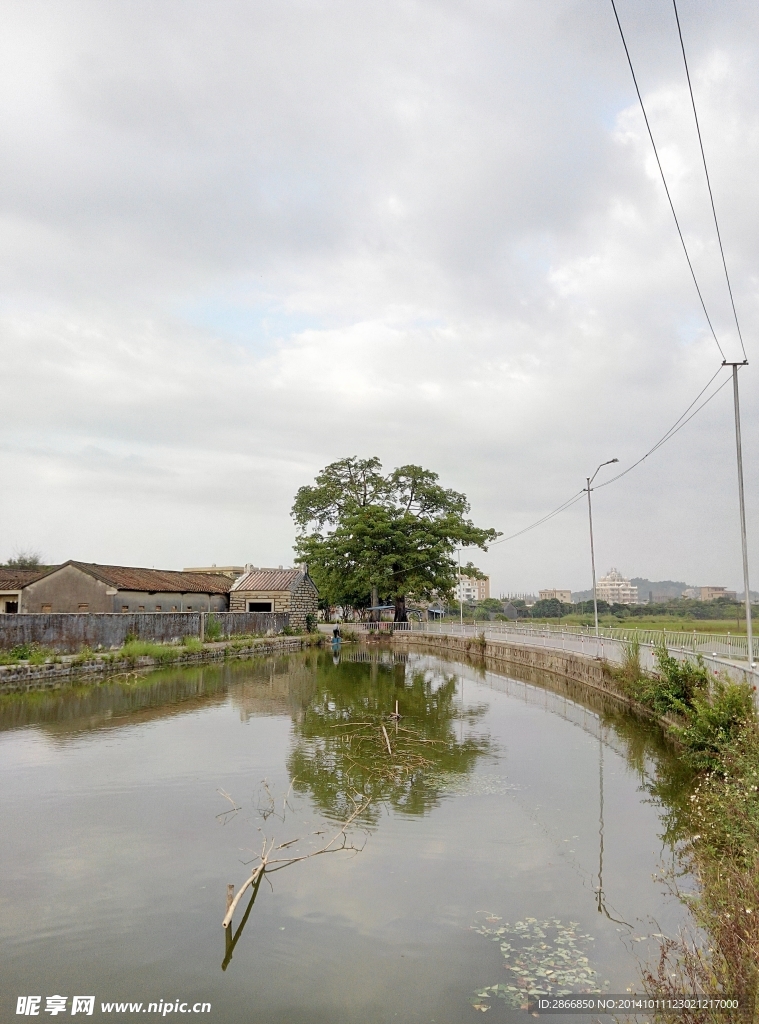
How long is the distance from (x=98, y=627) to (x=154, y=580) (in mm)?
11889

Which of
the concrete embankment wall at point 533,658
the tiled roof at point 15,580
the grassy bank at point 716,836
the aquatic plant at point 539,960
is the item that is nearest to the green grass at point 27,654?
the tiled roof at point 15,580

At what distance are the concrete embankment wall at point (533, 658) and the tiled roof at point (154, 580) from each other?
13978 mm

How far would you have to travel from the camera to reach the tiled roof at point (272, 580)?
4903cm

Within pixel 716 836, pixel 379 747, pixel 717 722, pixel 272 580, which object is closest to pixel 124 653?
pixel 379 747

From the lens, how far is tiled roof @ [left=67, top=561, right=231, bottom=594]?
118 ft

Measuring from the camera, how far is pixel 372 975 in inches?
237

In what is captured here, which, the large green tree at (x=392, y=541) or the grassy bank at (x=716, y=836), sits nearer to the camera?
the grassy bank at (x=716, y=836)

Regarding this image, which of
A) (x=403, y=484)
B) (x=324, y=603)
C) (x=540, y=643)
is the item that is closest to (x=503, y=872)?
(x=540, y=643)

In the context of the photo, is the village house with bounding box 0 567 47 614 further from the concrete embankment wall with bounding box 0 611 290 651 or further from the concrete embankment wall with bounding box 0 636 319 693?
the concrete embankment wall with bounding box 0 636 319 693

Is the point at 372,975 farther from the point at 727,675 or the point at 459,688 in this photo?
the point at 459,688

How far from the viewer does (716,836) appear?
8.29 metres

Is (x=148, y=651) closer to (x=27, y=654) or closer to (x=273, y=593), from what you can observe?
(x=27, y=654)

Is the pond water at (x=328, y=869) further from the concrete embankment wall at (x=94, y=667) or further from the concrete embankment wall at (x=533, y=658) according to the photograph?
the concrete embankment wall at (x=94, y=667)

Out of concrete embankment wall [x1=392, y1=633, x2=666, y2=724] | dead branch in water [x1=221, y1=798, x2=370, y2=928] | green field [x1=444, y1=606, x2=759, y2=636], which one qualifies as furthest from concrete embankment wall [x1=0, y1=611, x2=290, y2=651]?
dead branch in water [x1=221, y1=798, x2=370, y2=928]
